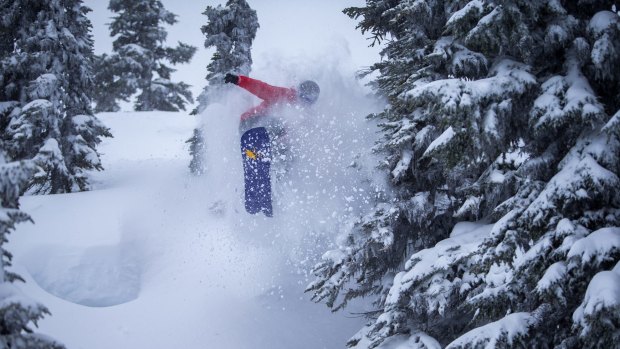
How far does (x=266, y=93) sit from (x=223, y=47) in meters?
4.29

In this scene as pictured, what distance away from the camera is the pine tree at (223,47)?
14445mm

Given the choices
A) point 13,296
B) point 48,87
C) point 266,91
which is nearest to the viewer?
point 13,296

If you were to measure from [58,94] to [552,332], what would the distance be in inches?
528

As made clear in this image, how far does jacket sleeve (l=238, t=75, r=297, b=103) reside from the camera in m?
11.2

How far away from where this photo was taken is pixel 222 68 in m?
14.7

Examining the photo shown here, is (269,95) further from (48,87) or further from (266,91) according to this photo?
(48,87)

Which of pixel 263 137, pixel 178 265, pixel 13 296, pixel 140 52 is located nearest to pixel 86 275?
pixel 178 265

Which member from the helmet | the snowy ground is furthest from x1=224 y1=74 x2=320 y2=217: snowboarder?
the snowy ground

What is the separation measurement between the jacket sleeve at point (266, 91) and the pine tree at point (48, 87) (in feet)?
18.1

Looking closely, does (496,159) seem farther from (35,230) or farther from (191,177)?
(191,177)

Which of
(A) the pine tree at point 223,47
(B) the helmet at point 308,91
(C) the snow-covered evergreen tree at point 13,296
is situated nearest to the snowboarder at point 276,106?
(B) the helmet at point 308,91

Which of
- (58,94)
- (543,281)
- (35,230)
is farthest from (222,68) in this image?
(543,281)

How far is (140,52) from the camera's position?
25.0 metres

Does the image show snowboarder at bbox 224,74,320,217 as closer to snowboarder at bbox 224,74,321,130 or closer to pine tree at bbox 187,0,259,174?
snowboarder at bbox 224,74,321,130
